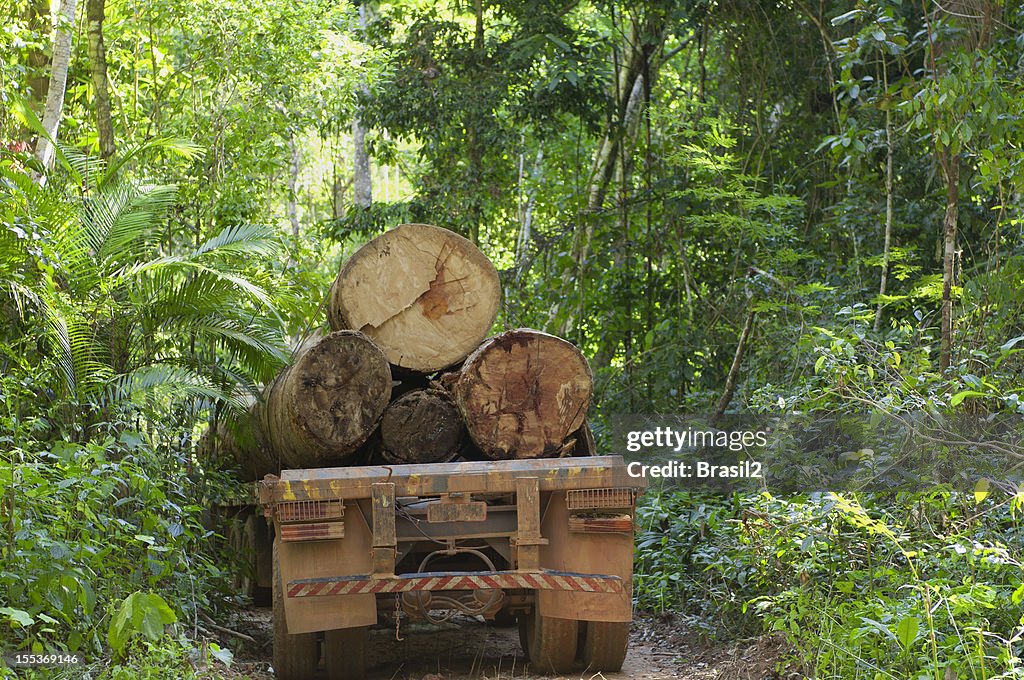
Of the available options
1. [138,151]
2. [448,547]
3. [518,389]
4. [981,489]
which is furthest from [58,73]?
[981,489]

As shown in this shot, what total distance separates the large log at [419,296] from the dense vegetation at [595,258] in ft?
4.82

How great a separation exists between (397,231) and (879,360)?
3.06 metres

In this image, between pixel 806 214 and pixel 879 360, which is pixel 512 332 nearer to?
pixel 879 360

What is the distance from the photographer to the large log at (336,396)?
6.27 m

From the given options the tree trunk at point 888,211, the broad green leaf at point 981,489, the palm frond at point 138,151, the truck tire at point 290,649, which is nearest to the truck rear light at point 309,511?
the truck tire at point 290,649

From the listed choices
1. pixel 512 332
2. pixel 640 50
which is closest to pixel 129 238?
pixel 512 332

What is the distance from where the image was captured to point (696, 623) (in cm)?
718

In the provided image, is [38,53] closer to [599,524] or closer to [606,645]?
[599,524]

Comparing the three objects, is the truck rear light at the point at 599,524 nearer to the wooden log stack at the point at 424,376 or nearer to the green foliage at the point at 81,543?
the wooden log stack at the point at 424,376

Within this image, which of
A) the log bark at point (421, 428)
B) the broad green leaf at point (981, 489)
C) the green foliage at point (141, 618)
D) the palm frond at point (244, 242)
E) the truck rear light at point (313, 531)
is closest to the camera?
the green foliage at point (141, 618)

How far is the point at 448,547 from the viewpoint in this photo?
591 centimetres

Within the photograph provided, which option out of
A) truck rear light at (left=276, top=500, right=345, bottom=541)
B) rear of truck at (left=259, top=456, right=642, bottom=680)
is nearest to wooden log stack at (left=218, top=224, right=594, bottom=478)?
rear of truck at (left=259, top=456, right=642, bottom=680)

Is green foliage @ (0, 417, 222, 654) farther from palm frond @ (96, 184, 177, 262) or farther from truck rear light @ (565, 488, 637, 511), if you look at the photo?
truck rear light @ (565, 488, 637, 511)

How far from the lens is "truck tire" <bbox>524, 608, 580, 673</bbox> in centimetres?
614
